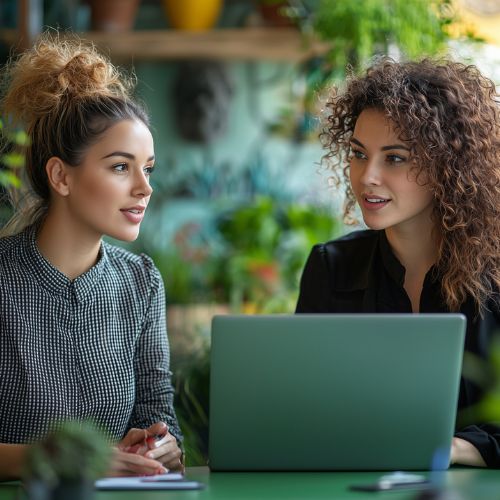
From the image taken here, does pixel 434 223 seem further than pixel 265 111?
No

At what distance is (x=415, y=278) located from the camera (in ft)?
7.54

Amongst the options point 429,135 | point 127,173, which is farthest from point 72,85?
point 429,135

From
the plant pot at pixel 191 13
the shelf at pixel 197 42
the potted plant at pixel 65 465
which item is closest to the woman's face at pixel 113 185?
the potted plant at pixel 65 465

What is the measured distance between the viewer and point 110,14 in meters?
4.81

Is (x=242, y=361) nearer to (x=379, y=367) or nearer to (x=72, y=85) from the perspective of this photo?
(x=379, y=367)

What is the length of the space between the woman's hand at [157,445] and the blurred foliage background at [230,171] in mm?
1975

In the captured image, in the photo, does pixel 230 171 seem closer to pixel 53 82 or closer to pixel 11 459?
pixel 53 82

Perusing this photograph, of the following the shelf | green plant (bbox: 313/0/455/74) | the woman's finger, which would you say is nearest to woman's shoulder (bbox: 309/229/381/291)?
the woman's finger

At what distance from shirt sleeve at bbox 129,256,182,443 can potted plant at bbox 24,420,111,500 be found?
3.19ft

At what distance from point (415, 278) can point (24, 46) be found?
269cm

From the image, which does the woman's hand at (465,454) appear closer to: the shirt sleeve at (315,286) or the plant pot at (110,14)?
the shirt sleeve at (315,286)

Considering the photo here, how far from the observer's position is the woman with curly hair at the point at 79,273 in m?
2.09

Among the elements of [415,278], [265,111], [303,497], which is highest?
[265,111]

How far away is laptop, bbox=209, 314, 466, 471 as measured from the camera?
5.13 feet
